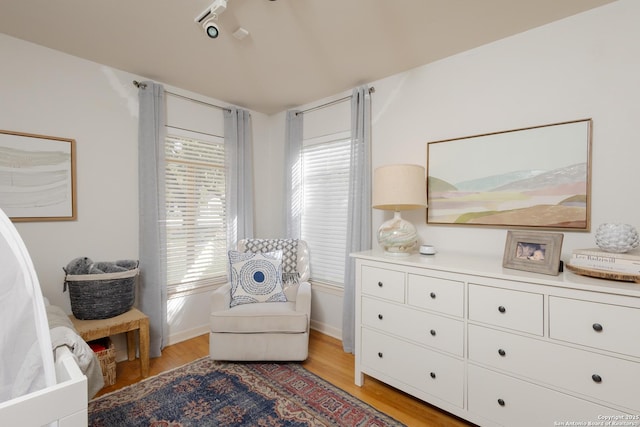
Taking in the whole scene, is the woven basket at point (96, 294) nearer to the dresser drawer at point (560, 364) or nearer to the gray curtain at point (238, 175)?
the gray curtain at point (238, 175)

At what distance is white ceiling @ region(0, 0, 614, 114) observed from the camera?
5.57ft

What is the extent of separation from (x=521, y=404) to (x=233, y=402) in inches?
67.1

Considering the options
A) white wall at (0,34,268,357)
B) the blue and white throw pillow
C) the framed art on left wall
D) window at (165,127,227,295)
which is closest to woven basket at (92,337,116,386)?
white wall at (0,34,268,357)

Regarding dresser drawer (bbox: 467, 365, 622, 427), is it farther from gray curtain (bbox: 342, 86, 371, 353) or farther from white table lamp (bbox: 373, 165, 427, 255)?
gray curtain (bbox: 342, 86, 371, 353)

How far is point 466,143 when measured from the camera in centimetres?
215

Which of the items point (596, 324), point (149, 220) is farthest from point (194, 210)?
point (596, 324)

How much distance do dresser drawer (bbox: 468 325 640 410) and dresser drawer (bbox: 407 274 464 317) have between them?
5.7 inches

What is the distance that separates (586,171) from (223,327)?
2703mm

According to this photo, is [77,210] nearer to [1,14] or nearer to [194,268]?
[194,268]

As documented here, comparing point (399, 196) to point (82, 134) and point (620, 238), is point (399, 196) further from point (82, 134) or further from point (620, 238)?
point (82, 134)

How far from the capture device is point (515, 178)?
1946 mm

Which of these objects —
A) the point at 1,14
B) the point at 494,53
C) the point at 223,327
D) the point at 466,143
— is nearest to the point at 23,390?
the point at 223,327

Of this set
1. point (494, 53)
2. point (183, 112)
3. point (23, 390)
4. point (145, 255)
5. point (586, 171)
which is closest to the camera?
point (23, 390)

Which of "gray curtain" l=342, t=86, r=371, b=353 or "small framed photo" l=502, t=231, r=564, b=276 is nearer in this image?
"small framed photo" l=502, t=231, r=564, b=276
